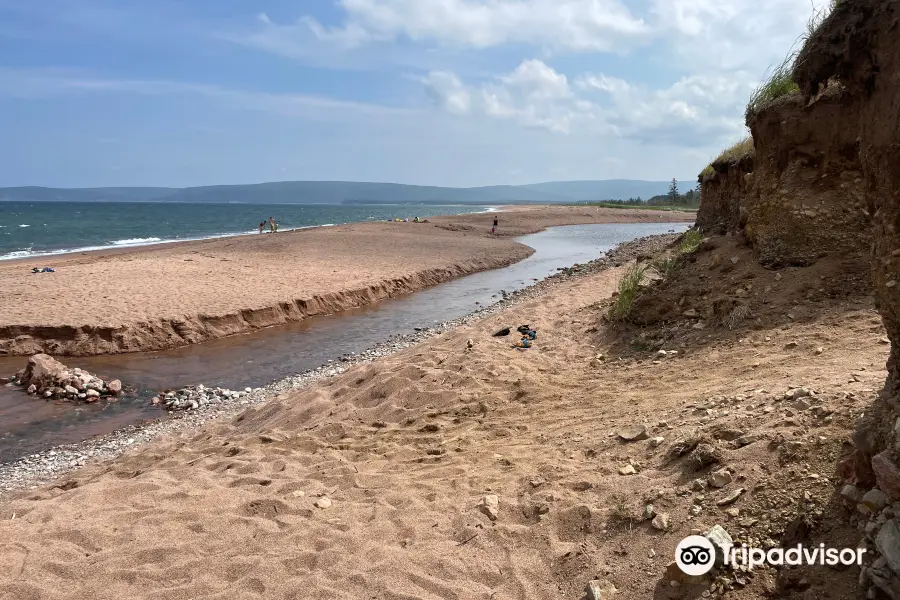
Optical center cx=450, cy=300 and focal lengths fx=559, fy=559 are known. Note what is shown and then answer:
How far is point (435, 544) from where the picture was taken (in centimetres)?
357

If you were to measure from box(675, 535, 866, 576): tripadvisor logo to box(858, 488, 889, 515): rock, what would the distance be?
0.56 ft

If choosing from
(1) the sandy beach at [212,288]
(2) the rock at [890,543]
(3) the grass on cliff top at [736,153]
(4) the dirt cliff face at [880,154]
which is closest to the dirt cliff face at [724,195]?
(3) the grass on cliff top at [736,153]

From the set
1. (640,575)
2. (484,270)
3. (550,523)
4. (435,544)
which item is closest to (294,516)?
(435,544)

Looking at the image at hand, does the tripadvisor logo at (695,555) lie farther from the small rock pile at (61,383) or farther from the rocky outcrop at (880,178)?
the small rock pile at (61,383)

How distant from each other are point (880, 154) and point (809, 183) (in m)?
4.71

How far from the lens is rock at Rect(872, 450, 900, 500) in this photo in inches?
87.1

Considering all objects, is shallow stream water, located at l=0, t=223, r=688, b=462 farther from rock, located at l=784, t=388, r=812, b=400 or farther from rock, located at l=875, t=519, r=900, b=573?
rock, located at l=875, t=519, r=900, b=573

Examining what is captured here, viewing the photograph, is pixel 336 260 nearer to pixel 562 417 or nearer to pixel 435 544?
pixel 562 417

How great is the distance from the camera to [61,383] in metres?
8.60

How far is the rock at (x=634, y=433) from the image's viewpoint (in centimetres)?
418

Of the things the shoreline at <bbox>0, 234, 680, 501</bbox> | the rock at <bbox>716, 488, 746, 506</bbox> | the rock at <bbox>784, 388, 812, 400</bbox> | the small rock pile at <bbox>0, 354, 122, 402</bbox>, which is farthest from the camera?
the small rock pile at <bbox>0, 354, 122, 402</bbox>

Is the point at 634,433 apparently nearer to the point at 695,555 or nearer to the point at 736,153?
the point at 695,555

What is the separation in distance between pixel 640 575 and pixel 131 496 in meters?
4.17

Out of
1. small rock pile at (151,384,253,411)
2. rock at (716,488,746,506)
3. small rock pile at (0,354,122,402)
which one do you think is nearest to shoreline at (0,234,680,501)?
small rock pile at (151,384,253,411)
